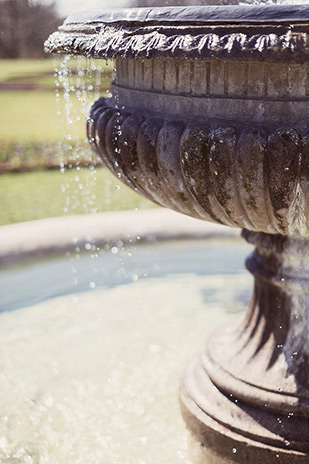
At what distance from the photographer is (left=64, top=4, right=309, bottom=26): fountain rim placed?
53.2 inches

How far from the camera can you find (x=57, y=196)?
5.67 m

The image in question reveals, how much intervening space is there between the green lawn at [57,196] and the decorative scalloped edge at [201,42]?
2.97 m

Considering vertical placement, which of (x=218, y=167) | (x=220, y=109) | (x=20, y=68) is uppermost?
(x=220, y=109)

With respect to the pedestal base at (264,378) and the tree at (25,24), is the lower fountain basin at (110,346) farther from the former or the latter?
the tree at (25,24)

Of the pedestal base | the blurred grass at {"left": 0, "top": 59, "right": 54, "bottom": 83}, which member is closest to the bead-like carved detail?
the pedestal base

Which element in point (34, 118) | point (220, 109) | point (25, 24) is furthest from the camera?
point (25, 24)

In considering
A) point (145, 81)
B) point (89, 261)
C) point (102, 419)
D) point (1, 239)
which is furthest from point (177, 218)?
point (145, 81)

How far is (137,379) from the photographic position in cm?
Answer: 232

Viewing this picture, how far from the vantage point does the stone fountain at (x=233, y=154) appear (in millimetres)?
1406

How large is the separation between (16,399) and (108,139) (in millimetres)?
983

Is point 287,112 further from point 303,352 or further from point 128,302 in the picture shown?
point 128,302

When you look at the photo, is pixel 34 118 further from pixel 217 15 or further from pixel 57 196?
pixel 217 15

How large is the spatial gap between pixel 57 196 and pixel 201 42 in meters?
4.39

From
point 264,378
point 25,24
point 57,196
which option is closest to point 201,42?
point 264,378
